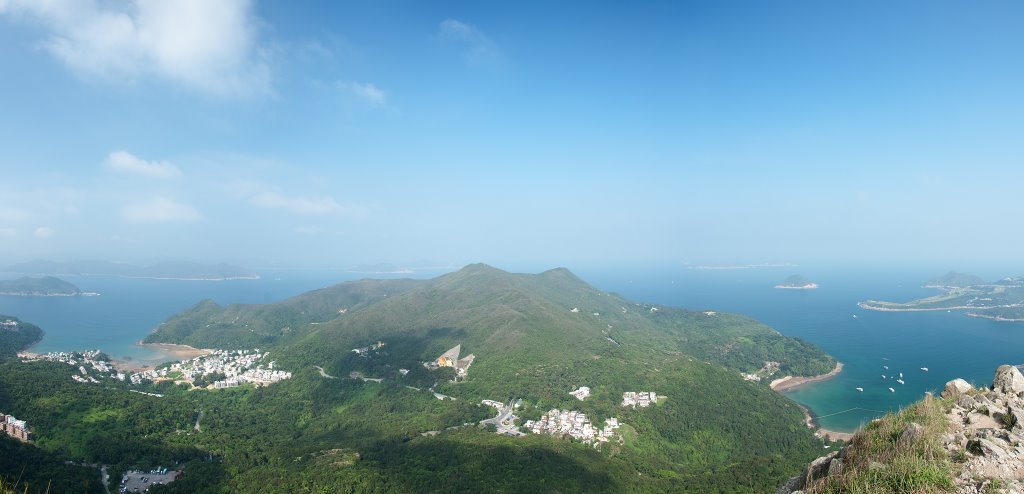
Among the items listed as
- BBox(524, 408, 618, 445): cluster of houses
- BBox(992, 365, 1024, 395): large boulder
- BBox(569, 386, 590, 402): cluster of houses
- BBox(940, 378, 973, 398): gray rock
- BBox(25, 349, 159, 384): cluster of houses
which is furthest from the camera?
BBox(25, 349, 159, 384): cluster of houses

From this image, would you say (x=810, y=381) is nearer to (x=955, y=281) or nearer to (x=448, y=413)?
(x=448, y=413)

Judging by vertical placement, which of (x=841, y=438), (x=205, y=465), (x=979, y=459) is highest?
(x=979, y=459)

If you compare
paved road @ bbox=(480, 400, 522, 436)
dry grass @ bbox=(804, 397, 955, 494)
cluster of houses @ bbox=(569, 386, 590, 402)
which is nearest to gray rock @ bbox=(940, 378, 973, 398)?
dry grass @ bbox=(804, 397, 955, 494)

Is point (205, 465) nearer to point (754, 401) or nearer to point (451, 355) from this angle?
point (451, 355)

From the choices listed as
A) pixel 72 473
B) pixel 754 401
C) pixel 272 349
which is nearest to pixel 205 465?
pixel 72 473

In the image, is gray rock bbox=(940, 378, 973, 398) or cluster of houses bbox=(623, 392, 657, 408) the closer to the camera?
gray rock bbox=(940, 378, 973, 398)

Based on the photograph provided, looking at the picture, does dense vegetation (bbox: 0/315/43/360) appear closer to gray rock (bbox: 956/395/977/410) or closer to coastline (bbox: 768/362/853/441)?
gray rock (bbox: 956/395/977/410)

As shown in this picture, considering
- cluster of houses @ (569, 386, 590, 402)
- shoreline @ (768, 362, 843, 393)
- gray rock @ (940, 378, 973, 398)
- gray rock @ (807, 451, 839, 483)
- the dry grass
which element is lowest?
shoreline @ (768, 362, 843, 393)
